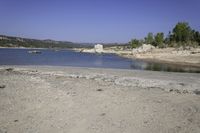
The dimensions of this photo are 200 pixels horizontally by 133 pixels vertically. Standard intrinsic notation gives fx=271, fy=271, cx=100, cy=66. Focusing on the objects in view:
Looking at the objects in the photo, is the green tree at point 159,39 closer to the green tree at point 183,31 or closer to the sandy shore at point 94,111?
the green tree at point 183,31

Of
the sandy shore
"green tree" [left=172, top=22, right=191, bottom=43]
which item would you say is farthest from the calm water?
"green tree" [left=172, top=22, right=191, bottom=43]

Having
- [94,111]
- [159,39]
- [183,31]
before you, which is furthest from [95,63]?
[159,39]

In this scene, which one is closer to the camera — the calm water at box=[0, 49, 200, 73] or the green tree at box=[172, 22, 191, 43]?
the calm water at box=[0, 49, 200, 73]

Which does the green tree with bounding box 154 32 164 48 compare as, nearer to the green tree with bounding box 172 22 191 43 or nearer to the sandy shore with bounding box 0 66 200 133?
the green tree with bounding box 172 22 191 43

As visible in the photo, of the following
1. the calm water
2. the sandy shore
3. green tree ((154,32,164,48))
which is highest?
green tree ((154,32,164,48))

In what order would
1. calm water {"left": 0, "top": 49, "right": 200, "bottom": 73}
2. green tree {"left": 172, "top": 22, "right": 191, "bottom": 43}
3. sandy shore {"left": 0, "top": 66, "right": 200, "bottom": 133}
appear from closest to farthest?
sandy shore {"left": 0, "top": 66, "right": 200, "bottom": 133}, calm water {"left": 0, "top": 49, "right": 200, "bottom": 73}, green tree {"left": 172, "top": 22, "right": 191, "bottom": 43}

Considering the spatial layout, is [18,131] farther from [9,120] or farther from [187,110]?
[187,110]

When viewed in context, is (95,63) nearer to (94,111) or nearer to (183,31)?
(94,111)

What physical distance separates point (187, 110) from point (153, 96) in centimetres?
421

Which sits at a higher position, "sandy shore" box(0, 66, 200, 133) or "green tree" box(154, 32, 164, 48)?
"green tree" box(154, 32, 164, 48)

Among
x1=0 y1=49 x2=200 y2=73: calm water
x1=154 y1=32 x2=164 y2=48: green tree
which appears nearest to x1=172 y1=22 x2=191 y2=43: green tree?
x1=154 y1=32 x2=164 y2=48: green tree

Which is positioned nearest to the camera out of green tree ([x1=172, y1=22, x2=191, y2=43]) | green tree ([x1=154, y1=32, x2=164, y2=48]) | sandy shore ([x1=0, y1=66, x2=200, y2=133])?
sandy shore ([x1=0, y1=66, x2=200, y2=133])

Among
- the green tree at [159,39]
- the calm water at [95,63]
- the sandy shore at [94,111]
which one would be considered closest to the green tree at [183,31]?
the green tree at [159,39]

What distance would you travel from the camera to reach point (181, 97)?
1952 cm
